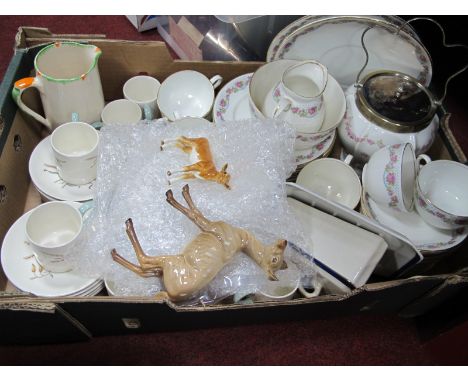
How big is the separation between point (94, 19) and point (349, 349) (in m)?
1.23

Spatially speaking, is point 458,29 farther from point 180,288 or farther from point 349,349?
point 180,288

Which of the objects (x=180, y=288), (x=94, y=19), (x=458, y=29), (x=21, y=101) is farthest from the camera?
(x=94, y=19)

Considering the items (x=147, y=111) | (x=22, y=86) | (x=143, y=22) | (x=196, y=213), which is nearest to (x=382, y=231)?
(x=196, y=213)

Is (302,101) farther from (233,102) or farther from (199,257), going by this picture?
(199,257)

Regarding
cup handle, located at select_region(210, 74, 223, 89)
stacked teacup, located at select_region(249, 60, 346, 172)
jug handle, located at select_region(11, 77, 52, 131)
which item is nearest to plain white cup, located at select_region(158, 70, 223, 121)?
cup handle, located at select_region(210, 74, 223, 89)

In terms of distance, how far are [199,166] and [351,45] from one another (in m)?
0.45

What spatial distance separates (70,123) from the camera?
0.81 metres

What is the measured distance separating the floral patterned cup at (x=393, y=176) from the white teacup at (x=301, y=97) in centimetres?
13

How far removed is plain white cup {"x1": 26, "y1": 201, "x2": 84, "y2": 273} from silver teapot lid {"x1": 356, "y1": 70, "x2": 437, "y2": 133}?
57 centimetres

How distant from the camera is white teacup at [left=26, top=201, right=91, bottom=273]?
68cm

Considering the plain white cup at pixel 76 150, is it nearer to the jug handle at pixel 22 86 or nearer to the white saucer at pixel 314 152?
the jug handle at pixel 22 86

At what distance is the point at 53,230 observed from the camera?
77cm

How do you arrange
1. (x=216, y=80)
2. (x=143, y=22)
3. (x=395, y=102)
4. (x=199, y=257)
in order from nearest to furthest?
1. (x=199, y=257)
2. (x=395, y=102)
3. (x=216, y=80)
4. (x=143, y=22)

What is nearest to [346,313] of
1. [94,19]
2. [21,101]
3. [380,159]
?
[380,159]
